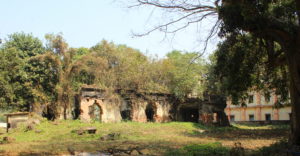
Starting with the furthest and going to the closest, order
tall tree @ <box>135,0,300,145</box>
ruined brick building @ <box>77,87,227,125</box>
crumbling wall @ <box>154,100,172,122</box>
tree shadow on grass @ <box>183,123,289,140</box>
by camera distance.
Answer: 1. crumbling wall @ <box>154,100,172,122</box>
2. ruined brick building @ <box>77,87,227,125</box>
3. tree shadow on grass @ <box>183,123,289,140</box>
4. tall tree @ <box>135,0,300,145</box>

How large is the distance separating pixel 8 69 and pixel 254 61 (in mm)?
13373

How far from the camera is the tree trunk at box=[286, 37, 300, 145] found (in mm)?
8211

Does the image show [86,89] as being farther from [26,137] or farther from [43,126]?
[26,137]

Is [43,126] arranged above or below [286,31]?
below

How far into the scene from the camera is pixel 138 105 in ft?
88.7

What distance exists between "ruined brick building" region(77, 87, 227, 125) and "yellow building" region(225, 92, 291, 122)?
13.1 metres

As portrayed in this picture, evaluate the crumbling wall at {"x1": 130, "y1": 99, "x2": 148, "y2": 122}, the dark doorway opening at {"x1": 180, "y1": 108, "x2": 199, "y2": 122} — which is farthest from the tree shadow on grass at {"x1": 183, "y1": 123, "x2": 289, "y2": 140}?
the dark doorway opening at {"x1": 180, "y1": 108, "x2": 199, "y2": 122}

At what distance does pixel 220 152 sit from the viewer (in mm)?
8492

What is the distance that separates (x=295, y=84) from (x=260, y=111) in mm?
35968

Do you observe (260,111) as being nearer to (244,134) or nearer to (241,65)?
(244,134)

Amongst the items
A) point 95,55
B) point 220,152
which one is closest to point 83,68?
point 95,55

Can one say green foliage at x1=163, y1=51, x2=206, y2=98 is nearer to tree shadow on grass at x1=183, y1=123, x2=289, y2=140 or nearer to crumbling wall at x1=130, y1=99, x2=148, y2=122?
crumbling wall at x1=130, y1=99, x2=148, y2=122

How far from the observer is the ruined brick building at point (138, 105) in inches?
963

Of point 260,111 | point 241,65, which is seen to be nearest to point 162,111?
point 241,65
